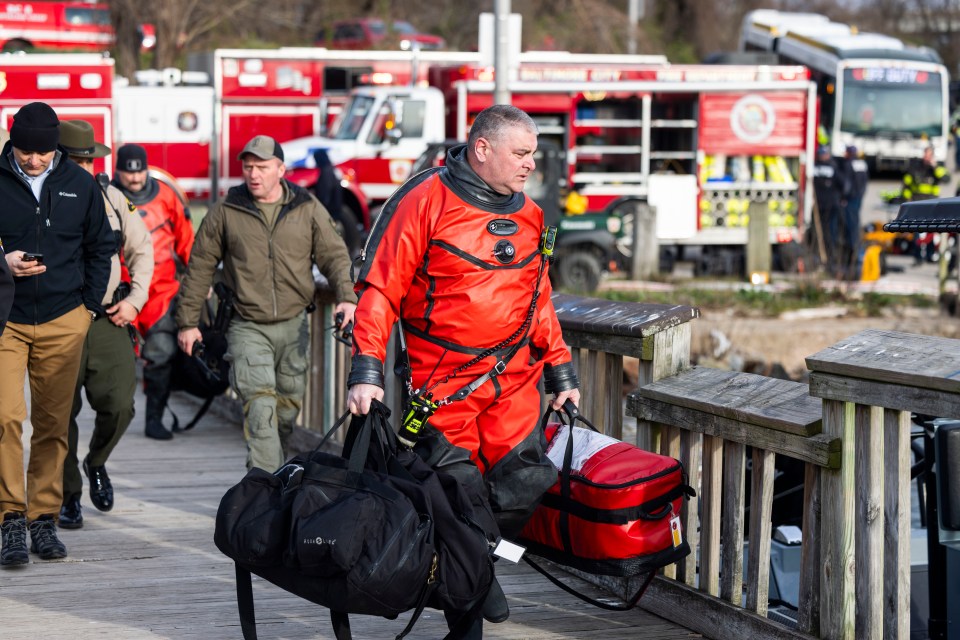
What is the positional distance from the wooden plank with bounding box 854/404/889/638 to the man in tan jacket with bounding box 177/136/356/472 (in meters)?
2.95

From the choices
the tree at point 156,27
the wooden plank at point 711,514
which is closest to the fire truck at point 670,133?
→ the tree at point 156,27

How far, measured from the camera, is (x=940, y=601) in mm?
4469

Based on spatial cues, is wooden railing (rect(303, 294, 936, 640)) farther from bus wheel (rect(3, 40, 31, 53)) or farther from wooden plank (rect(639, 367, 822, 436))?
bus wheel (rect(3, 40, 31, 53))

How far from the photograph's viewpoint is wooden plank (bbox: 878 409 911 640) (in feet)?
13.4

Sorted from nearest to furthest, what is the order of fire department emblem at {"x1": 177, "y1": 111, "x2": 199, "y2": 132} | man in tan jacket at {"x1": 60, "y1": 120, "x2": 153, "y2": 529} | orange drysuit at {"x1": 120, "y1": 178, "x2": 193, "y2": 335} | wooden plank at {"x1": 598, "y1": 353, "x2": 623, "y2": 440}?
1. wooden plank at {"x1": 598, "y1": 353, "x2": 623, "y2": 440}
2. man in tan jacket at {"x1": 60, "y1": 120, "x2": 153, "y2": 529}
3. orange drysuit at {"x1": 120, "y1": 178, "x2": 193, "y2": 335}
4. fire department emblem at {"x1": 177, "y1": 111, "x2": 199, "y2": 132}

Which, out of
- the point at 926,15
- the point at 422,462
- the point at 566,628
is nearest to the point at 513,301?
the point at 422,462

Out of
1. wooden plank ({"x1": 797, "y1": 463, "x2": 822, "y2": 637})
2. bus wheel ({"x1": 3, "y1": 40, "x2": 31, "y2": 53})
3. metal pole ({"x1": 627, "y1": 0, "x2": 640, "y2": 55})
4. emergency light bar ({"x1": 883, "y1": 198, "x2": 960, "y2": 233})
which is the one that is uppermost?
metal pole ({"x1": 627, "y1": 0, "x2": 640, "y2": 55})

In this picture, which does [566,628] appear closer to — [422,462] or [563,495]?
[563,495]

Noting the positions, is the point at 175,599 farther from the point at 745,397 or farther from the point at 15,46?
the point at 15,46

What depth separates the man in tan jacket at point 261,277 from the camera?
6.59 metres

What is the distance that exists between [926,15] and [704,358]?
146 feet

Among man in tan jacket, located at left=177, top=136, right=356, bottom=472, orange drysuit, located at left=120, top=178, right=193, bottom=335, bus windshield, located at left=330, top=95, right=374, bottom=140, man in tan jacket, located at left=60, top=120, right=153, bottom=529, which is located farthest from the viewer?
bus windshield, located at left=330, top=95, right=374, bottom=140

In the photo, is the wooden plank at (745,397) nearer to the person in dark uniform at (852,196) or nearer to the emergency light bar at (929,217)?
the emergency light bar at (929,217)

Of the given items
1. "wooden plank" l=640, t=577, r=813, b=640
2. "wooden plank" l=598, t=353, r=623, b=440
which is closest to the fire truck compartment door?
"wooden plank" l=598, t=353, r=623, b=440
